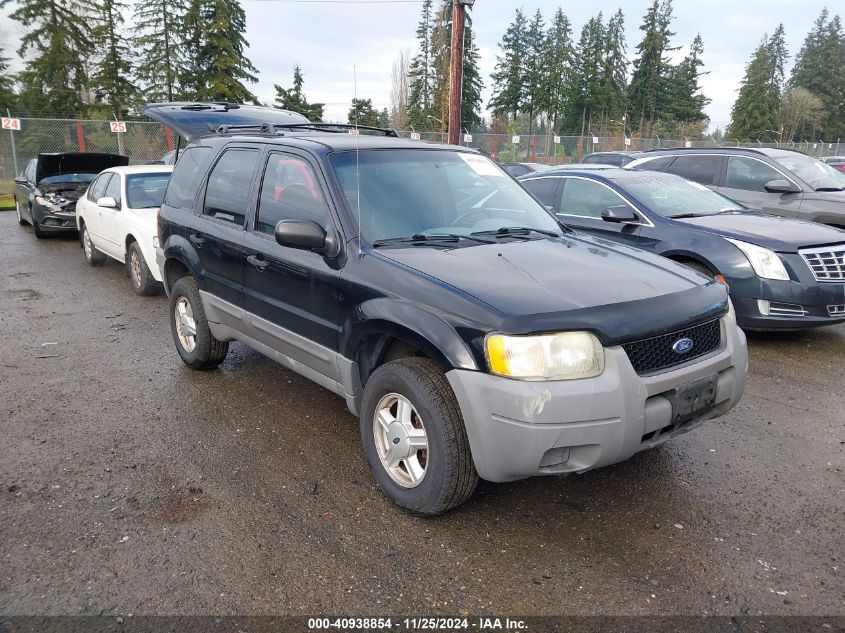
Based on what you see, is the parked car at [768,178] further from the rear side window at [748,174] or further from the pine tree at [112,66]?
the pine tree at [112,66]

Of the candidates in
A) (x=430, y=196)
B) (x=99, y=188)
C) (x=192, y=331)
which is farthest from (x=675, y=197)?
(x=99, y=188)

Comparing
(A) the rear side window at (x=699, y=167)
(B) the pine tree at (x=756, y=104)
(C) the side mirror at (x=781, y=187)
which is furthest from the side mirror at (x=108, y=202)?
(B) the pine tree at (x=756, y=104)

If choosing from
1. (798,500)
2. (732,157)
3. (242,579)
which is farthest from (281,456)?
(732,157)

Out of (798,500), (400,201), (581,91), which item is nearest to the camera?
(798,500)

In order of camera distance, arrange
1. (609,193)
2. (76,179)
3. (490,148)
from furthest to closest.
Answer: (490,148)
(76,179)
(609,193)

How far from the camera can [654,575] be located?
272cm

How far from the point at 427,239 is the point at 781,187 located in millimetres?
6920

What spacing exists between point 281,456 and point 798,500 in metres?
2.93

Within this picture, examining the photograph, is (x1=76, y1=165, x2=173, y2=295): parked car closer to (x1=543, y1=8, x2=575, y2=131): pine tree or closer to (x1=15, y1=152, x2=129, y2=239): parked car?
(x1=15, y1=152, x2=129, y2=239): parked car

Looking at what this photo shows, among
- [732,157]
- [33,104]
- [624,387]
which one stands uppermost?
[33,104]

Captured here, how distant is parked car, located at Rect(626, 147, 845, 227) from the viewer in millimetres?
8453

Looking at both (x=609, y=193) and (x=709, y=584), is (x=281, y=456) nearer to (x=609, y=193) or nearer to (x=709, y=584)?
(x=709, y=584)

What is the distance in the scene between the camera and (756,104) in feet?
239

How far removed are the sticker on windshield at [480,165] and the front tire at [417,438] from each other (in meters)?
1.80
